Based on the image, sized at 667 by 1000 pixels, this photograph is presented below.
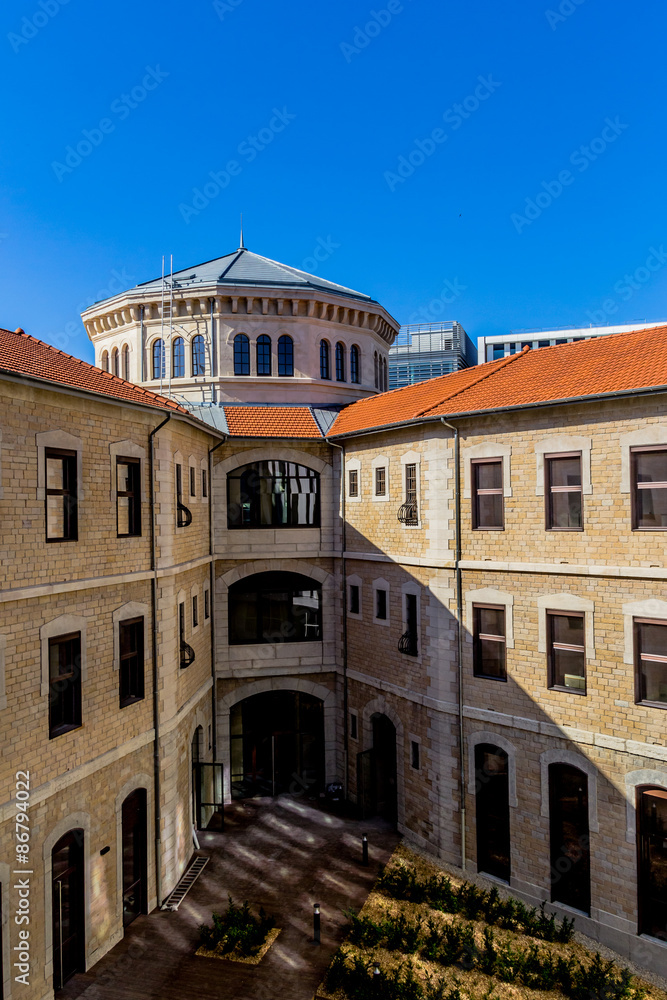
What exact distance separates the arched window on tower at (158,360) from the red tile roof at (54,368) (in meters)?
9.34

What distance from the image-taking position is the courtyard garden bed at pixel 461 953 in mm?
14711

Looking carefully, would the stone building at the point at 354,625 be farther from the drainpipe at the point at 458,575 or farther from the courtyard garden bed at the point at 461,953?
the courtyard garden bed at the point at 461,953

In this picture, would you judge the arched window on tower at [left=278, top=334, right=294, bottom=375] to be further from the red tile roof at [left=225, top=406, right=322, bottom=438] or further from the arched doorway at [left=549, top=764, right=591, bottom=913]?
the arched doorway at [left=549, top=764, right=591, bottom=913]

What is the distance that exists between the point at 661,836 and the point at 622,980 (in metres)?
3.23

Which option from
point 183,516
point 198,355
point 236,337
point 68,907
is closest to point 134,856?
point 68,907

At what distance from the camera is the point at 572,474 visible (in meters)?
17.6

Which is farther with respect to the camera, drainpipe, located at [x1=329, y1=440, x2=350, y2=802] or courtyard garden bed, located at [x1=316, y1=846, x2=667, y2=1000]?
drainpipe, located at [x1=329, y1=440, x2=350, y2=802]

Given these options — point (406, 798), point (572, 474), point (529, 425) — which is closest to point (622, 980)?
point (406, 798)

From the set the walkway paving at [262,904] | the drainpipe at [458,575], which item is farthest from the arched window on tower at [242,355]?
the walkway paving at [262,904]

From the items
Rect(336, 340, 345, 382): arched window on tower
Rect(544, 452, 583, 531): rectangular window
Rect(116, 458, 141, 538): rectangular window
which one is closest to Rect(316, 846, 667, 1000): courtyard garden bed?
Rect(544, 452, 583, 531): rectangular window

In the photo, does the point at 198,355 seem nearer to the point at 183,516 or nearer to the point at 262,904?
the point at 183,516

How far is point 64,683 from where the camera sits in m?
14.8

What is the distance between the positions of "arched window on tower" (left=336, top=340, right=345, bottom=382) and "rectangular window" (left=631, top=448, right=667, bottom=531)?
16.8m

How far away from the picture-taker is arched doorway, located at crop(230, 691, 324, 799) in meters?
25.3
